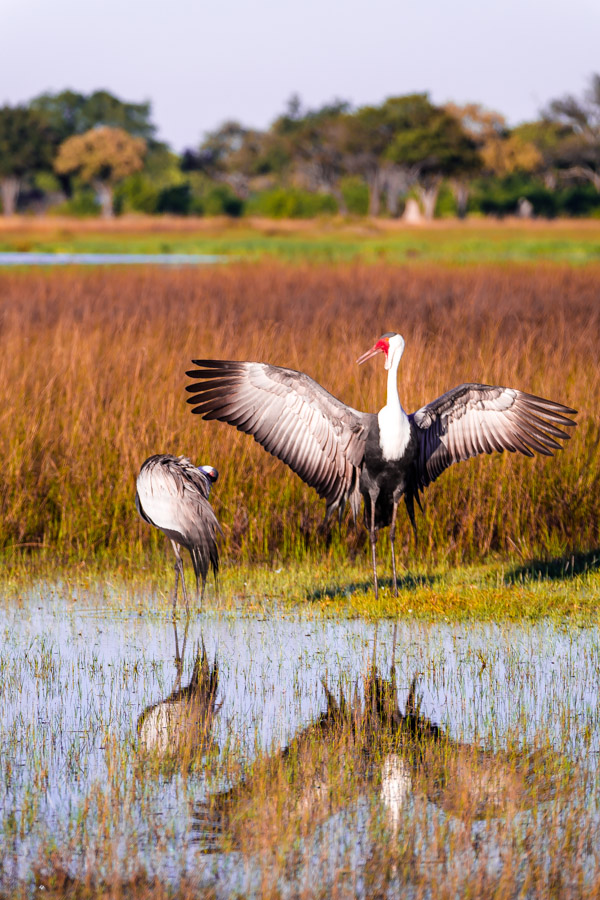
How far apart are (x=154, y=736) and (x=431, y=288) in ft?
55.3

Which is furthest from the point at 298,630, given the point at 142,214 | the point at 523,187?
the point at 523,187

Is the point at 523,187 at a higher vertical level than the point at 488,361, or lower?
higher

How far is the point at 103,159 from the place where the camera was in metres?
89.2

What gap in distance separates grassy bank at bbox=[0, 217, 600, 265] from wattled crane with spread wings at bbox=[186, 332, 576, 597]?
37628mm

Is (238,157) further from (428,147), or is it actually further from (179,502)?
(179,502)

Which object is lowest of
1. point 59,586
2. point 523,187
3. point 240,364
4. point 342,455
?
point 59,586

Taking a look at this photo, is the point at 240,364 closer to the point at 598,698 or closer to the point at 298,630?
the point at 298,630

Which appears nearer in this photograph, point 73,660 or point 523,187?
point 73,660

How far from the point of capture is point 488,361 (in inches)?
487

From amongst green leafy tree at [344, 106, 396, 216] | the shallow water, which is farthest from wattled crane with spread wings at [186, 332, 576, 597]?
green leafy tree at [344, 106, 396, 216]

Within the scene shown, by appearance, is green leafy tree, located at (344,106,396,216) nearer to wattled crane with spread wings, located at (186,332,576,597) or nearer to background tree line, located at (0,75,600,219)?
background tree line, located at (0,75,600,219)

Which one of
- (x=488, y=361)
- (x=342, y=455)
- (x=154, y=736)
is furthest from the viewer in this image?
(x=488, y=361)

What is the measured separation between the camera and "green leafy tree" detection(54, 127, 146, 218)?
3509 inches

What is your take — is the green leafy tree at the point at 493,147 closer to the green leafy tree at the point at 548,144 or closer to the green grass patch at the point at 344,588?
the green leafy tree at the point at 548,144
